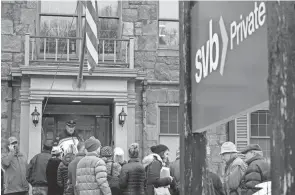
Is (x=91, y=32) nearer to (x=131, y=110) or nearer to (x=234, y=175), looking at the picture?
(x=131, y=110)

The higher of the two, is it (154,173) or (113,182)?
(154,173)

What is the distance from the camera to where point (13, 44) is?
14.7 metres

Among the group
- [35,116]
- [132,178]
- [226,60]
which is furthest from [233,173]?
[35,116]

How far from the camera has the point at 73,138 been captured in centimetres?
1255

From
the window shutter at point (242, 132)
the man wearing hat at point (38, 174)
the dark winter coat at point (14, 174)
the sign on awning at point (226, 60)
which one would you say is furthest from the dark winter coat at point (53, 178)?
the sign on awning at point (226, 60)

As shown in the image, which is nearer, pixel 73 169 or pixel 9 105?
pixel 73 169

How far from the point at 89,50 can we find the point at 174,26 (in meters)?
3.85

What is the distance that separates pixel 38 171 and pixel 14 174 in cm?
58

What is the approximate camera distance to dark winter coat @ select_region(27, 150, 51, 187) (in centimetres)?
1023

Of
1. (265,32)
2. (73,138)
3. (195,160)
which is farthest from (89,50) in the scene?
(265,32)

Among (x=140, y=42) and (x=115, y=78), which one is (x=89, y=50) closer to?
(x=115, y=78)

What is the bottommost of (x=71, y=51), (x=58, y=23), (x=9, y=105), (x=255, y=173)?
(x=255, y=173)

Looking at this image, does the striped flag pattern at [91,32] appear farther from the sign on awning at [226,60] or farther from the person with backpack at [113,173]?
the sign on awning at [226,60]

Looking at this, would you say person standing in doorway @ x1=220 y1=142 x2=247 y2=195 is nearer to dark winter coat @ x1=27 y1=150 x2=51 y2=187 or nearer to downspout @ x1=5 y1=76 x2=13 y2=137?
dark winter coat @ x1=27 y1=150 x2=51 y2=187
